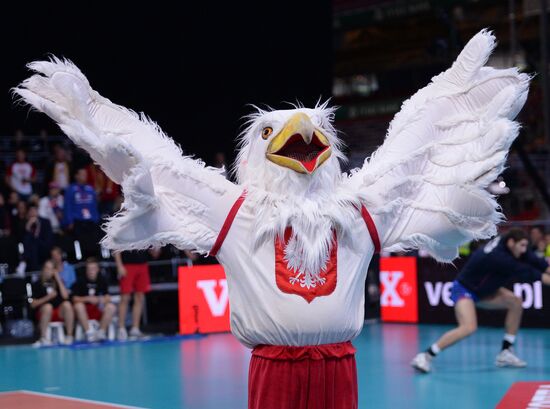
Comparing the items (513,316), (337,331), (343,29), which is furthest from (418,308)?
(343,29)

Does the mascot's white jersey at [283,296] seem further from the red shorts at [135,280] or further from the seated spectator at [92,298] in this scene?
the red shorts at [135,280]

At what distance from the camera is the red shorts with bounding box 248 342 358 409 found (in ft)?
12.4

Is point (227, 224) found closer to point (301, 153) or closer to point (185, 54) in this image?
point (301, 153)

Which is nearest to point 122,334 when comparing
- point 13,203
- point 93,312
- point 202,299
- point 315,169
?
point 93,312

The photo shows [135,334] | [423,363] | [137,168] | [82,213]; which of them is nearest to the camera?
[137,168]

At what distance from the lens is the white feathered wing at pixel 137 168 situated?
3674 mm

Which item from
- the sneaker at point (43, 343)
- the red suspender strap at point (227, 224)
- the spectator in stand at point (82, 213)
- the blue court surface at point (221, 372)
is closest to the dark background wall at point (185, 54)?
the spectator in stand at point (82, 213)

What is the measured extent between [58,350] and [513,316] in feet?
16.9

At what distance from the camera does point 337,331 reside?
3.84 m

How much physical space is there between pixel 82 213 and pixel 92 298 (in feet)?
5.96

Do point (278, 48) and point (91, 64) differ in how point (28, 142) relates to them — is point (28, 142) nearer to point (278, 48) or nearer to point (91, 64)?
point (91, 64)

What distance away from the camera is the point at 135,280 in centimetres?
1193

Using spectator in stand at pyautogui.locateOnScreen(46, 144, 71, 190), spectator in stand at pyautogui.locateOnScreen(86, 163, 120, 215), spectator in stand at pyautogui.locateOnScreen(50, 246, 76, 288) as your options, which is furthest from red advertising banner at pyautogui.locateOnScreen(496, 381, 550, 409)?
spectator in stand at pyautogui.locateOnScreen(46, 144, 71, 190)

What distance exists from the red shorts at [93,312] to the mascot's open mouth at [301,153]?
841cm
